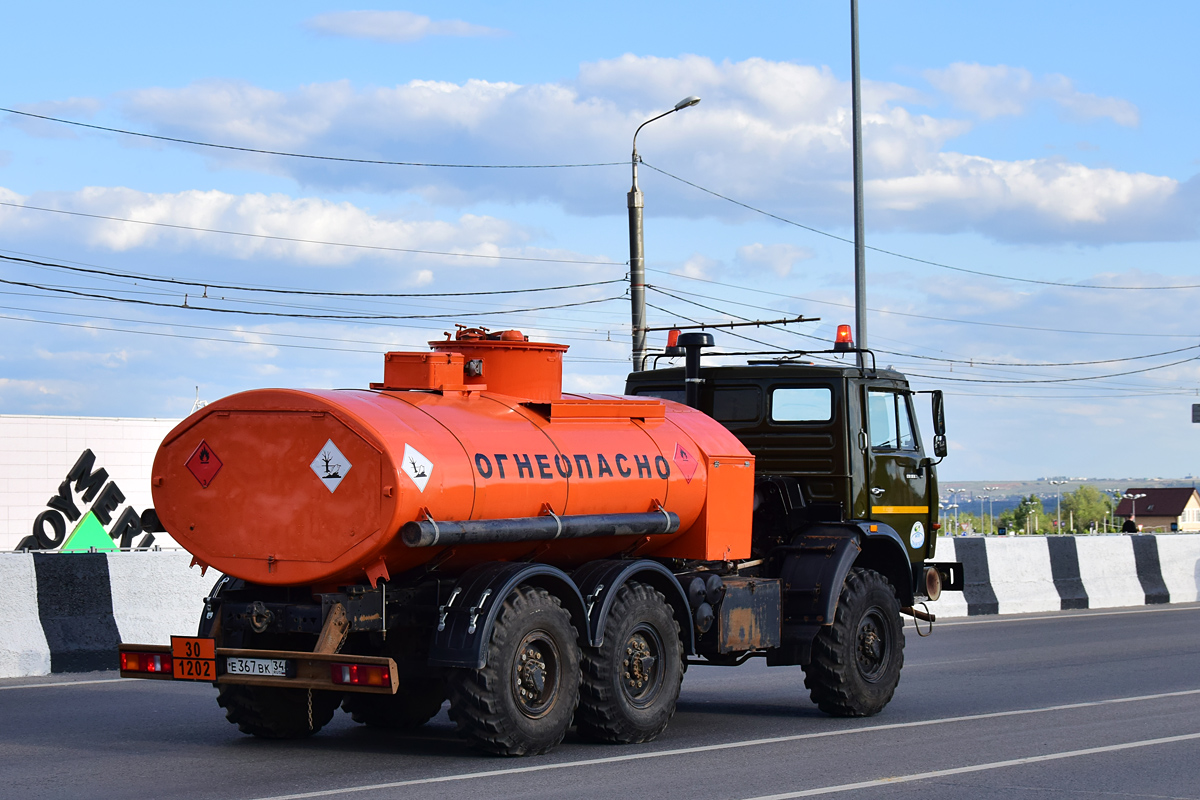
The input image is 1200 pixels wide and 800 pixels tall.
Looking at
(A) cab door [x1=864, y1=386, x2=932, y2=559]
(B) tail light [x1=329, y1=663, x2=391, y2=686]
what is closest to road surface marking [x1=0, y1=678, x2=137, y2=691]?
(B) tail light [x1=329, y1=663, x2=391, y2=686]

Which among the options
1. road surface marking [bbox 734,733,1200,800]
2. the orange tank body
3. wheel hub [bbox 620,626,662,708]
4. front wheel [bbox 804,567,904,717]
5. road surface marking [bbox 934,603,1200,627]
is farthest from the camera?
road surface marking [bbox 934,603,1200,627]

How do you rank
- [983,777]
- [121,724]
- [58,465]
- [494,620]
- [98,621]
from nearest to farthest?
[983,777]
[494,620]
[121,724]
[98,621]
[58,465]

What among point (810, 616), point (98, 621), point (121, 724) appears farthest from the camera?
point (98, 621)

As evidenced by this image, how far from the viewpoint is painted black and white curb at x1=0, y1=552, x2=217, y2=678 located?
13.0 m

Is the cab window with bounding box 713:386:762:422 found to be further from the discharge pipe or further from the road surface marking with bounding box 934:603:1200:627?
the road surface marking with bounding box 934:603:1200:627

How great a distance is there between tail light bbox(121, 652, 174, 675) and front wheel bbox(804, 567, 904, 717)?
15.8 feet

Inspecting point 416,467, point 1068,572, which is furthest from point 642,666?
point 1068,572

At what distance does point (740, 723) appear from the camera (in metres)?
10.8

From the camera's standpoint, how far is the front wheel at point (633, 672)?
9.51 meters

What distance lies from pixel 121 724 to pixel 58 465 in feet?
101

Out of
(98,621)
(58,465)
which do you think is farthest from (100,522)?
(98,621)

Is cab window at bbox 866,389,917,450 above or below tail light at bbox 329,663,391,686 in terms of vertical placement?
above

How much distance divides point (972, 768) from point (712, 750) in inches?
65.5

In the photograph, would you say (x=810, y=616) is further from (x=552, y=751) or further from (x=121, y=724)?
(x=121, y=724)
